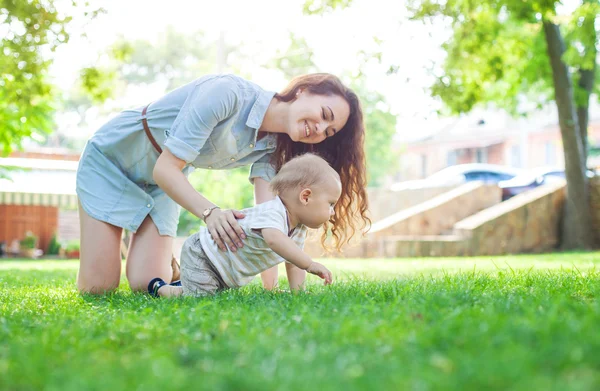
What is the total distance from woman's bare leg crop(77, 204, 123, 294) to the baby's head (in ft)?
5.04

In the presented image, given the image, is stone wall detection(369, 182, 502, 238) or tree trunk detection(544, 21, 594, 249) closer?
tree trunk detection(544, 21, 594, 249)

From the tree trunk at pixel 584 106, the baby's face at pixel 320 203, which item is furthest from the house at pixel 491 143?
the baby's face at pixel 320 203

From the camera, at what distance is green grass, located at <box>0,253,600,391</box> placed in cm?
142

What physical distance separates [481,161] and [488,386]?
4311 cm

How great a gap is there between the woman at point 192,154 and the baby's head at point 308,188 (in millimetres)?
302

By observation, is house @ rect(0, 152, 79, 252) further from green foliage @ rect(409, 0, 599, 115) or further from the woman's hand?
the woman's hand

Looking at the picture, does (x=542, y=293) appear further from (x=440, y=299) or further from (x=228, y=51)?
(x=228, y=51)

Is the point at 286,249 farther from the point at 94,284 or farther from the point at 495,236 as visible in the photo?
the point at 495,236

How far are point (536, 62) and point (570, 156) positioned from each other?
2.21 meters

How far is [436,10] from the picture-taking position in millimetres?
10789

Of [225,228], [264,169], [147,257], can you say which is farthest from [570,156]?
[225,228]

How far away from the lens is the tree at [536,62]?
10.7m

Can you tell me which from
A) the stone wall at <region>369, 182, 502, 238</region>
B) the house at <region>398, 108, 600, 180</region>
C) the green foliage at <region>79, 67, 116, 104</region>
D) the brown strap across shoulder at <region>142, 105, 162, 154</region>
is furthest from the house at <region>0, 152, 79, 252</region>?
the house at <region>398, 108, 600, 180</region>

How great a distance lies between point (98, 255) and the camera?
4.35m
